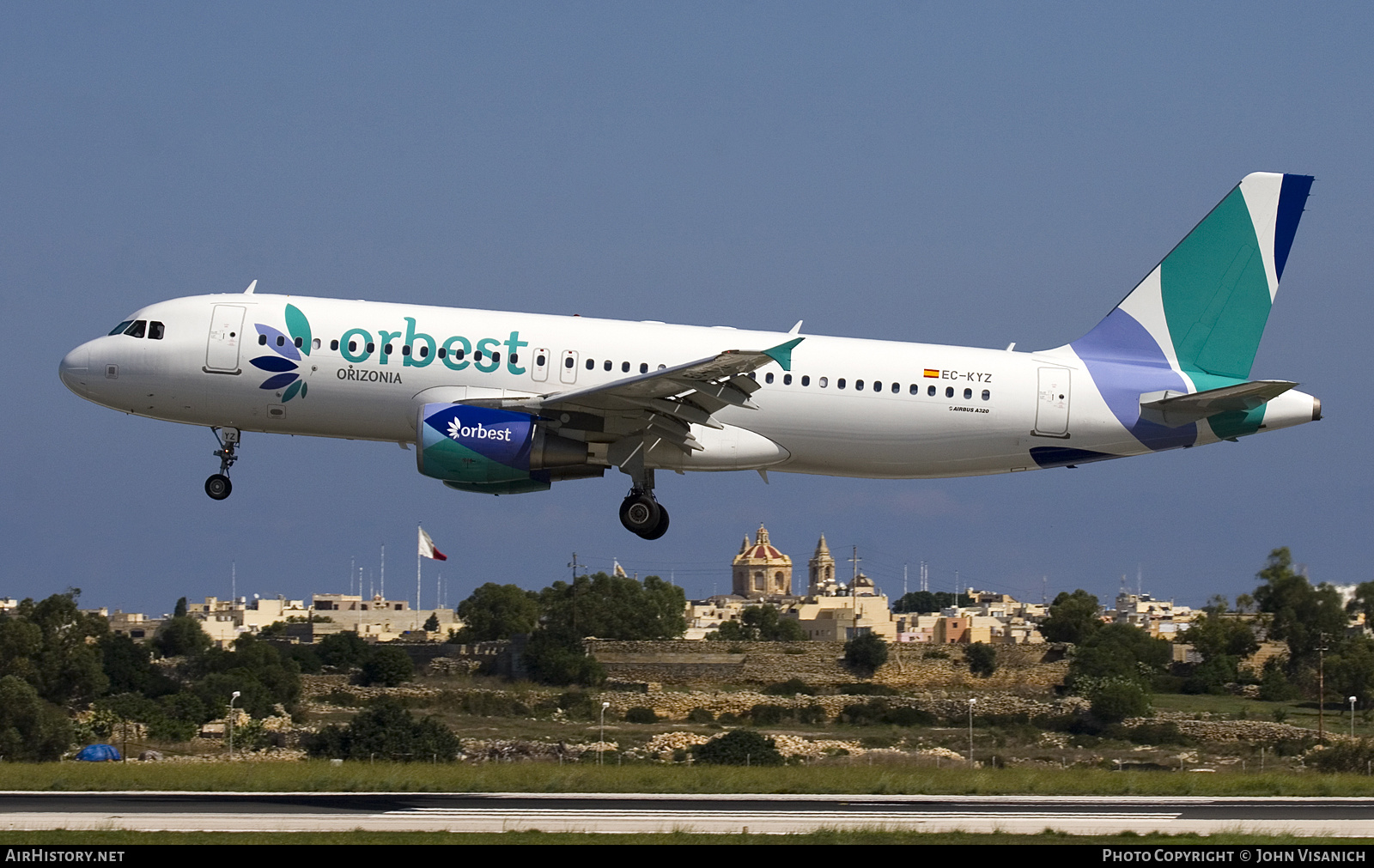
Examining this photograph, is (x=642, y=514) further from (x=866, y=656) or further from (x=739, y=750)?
(x=866, y=656)

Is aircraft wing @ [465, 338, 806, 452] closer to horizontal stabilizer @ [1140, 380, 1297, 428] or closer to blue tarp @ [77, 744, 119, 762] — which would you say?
horizontal stabilizer @ [1140, 380, 1297, 428]

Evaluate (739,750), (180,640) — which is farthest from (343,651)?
(739,750)

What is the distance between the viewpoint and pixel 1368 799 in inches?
1310

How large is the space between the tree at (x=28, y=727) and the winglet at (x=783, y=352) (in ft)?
117

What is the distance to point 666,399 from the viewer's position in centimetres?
3141

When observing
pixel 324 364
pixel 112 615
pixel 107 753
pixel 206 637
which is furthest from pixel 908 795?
pixel 112 615

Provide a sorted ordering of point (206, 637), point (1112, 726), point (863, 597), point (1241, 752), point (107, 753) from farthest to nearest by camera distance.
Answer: point (863, 597) < point (206, 637) < point (1112, 726) < point (1241, 752) < point (107, 753)

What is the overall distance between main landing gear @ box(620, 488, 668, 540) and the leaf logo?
23.1ft

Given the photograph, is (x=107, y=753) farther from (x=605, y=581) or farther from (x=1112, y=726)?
(x=605, y=581)

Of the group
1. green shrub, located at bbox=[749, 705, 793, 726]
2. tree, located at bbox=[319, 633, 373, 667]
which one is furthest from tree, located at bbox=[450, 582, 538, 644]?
green shrub, located at bbox=[749, 705, 793, 726]

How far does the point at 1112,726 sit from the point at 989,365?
33133 millimetres

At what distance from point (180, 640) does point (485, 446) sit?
2649 inches

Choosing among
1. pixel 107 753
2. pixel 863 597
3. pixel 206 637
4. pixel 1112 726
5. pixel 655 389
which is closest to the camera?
pixel 655 389

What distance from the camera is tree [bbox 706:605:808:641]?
330 feet
